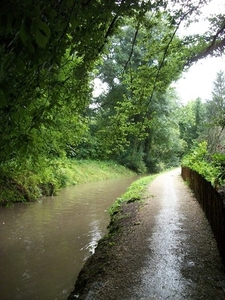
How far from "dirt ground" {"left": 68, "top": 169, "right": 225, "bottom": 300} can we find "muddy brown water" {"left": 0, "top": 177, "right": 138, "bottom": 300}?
695 millimetres

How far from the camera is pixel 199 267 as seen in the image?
5387 millimetres

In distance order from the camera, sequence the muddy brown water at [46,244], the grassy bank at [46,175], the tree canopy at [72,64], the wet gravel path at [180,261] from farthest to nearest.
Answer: the grassy bank at [46,175] < the muddy brown water at [46,244] < the wet gravel path at [180,261] < the tree canopy at [72,64]

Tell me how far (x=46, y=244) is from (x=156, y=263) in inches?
158

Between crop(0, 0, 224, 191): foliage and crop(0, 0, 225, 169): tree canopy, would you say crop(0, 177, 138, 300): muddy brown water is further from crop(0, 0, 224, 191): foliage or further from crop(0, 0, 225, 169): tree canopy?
crop(0, 0, 225, 169): tree canopy

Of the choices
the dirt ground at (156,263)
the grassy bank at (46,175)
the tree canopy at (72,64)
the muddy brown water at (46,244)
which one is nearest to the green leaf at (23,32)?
the tree canopy at (72,64)

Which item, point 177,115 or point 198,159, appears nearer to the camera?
point 198,159

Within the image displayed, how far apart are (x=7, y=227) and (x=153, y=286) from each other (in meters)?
6.90

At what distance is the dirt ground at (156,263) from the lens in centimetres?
458

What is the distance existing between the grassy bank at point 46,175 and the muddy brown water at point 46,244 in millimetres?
986

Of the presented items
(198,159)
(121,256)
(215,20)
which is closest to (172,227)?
(121,256)

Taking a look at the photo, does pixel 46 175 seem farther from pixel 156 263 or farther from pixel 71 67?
pixel 156 263

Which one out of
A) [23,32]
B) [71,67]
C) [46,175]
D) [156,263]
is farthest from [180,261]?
[71,67]

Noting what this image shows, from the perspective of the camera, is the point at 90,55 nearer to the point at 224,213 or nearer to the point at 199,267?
the point at 224,213

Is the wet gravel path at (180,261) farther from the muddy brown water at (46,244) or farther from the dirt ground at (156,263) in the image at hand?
the muddy brown water at (46,244)
